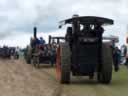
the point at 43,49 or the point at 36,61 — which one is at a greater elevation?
the point at 43,49

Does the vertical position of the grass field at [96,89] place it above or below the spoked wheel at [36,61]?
below

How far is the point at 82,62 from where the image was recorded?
20938mm

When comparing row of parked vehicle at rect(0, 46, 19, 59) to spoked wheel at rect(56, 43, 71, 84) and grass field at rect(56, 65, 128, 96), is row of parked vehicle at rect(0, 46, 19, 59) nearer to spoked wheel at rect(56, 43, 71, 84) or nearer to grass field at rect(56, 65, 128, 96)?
grass field at rect(56, 65, 128, 96)

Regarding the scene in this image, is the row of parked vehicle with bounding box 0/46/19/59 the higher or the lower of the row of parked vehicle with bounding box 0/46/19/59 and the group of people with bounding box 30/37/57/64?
the lower

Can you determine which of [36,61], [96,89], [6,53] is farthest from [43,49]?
[6,53]

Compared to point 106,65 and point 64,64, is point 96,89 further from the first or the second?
point 106,65

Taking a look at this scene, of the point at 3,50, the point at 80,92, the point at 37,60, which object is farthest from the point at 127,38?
the point at 3,50

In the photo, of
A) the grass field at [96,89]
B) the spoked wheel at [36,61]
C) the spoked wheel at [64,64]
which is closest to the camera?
the grass field at [96,89]

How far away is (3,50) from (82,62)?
116 feet

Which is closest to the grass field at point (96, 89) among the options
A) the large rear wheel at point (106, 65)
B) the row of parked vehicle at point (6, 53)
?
the large rear wheel at point (106, 65)

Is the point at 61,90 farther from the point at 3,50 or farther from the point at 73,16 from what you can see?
the point at 3,50

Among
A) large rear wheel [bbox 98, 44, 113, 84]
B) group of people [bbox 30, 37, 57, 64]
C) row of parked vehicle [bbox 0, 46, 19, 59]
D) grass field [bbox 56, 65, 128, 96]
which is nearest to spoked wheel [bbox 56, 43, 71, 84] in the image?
grass field [bbox 56, 65, 128, 96]

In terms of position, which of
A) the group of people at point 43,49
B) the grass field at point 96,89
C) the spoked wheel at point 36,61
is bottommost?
the grass field at point 96,89

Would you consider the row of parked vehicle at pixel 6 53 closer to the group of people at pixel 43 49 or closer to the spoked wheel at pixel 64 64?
the group of people at pixel 43 49
